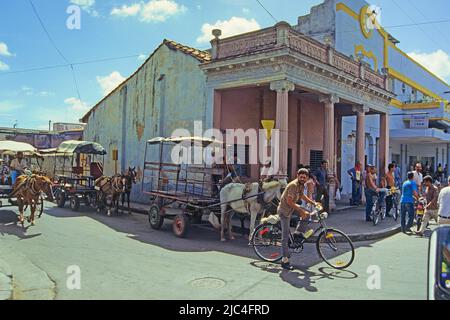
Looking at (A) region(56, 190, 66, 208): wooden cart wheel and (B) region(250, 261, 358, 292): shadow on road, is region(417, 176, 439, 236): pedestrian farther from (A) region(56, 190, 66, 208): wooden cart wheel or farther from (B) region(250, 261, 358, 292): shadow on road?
(A) region(56, 190, 66, 208): wooden cart wheel

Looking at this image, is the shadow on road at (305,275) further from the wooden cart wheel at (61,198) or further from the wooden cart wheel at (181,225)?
the wooden cart wheel at (61,198)

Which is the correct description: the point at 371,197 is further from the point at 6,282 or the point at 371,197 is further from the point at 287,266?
the point at 6,282

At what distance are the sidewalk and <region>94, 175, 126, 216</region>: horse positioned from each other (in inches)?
→ 53.0

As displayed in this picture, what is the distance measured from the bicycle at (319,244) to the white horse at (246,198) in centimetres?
67

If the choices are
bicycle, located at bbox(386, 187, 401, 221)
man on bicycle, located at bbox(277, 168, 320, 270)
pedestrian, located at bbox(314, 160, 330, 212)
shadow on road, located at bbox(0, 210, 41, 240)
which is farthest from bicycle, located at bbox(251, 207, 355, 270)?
bicycle, located at bbox(386, 187, 401, 221)

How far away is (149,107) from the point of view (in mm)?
16594

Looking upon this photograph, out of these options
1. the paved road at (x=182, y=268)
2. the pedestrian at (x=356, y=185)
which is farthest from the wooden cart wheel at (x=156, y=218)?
the pedestrian at (x=356, y=185)

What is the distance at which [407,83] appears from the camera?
27453 millimetres

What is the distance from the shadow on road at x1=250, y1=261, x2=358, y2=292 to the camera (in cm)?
573

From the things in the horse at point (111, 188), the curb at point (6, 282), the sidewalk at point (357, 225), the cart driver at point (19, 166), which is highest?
the cart driver at point (19, 166)

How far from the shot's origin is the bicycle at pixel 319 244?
6699 mm

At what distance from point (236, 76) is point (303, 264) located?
7.55 m

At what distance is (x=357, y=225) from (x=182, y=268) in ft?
21.7

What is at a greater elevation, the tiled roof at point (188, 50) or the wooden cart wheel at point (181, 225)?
the tiled roof at point (188, 50)
